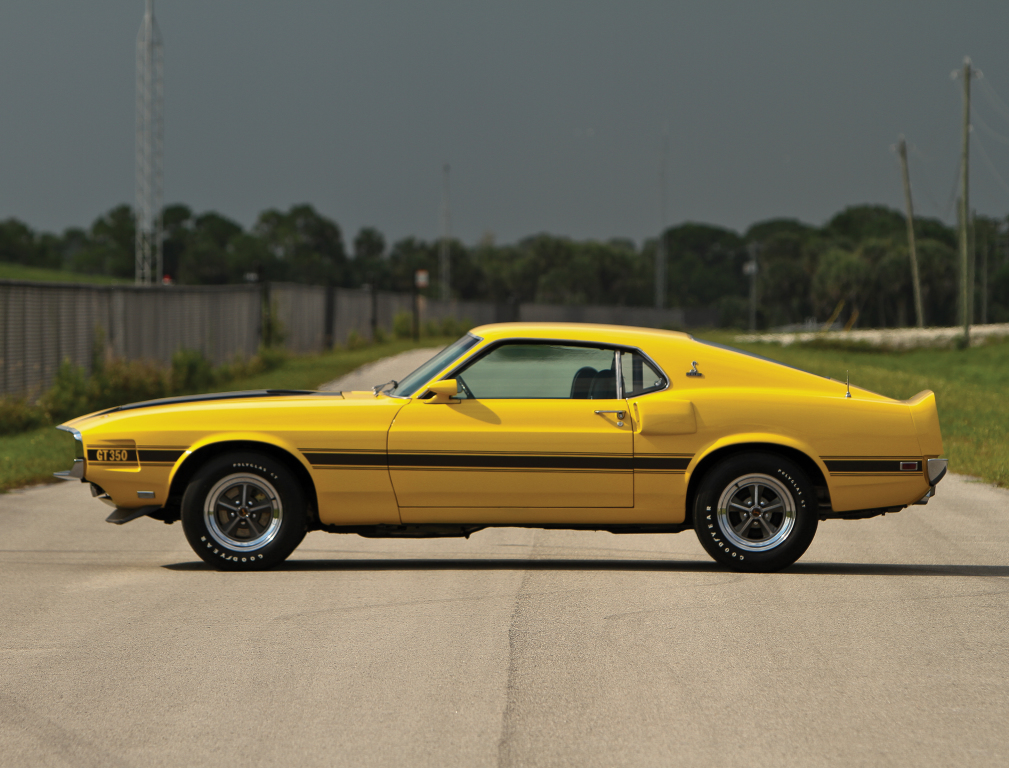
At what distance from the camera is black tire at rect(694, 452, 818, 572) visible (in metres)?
7.56

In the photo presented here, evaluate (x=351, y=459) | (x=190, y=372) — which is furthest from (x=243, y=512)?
(x=190, y=372)

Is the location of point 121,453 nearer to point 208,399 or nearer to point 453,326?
point 208,399

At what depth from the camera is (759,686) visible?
17.2 ft

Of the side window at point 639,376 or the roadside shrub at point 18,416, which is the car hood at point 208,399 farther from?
the roadside shrub at point 18,416

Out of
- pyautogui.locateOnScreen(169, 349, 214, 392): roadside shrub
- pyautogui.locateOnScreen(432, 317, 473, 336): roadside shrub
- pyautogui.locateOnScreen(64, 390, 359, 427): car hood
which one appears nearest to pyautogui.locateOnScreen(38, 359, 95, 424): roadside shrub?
pyautogui.locateOnScreen(169, 349, 214, 392): roadside shrub

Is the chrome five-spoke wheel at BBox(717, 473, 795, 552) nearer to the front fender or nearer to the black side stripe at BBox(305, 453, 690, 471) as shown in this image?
the black side stripe at BBox(305, 453, 690, 471)

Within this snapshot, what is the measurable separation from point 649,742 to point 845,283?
9854 centimetres

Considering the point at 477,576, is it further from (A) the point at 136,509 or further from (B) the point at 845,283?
(B) the point at 845,283

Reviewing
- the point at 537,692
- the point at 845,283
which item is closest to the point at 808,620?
the point at 537,692

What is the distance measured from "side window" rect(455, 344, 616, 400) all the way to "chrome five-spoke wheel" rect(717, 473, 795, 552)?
3.11ft

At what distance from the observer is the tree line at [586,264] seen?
325ft

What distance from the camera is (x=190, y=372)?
78.3ft

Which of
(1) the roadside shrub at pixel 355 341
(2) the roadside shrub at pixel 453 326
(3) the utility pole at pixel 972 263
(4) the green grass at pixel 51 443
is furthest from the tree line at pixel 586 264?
(4) the green grass at pixel 51 443

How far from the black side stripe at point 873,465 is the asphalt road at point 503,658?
661mm
